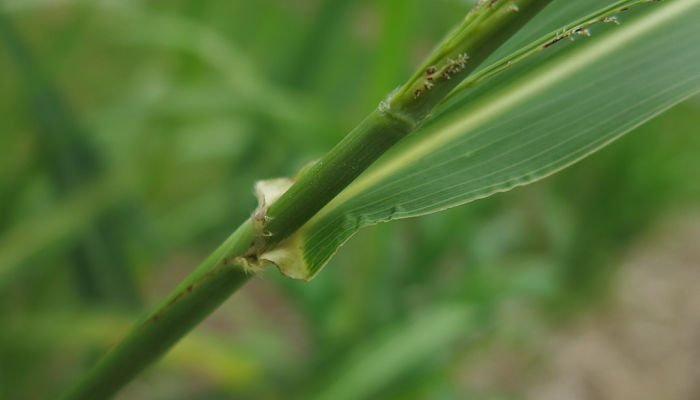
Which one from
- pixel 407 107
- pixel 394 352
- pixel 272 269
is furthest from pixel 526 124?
pixel 272 269

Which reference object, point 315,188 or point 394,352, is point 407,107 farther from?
point 394,352

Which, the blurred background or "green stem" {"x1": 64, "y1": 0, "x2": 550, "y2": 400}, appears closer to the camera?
"green stem" {"x1": 64, "y1": 0, "x2": 550, "y2": 400}

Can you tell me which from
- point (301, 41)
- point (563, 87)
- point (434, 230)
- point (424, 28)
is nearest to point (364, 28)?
point (424, 28)

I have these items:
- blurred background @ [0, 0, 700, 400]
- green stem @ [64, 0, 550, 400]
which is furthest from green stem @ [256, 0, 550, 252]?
blurred background @ [0, 0, 700, 400]

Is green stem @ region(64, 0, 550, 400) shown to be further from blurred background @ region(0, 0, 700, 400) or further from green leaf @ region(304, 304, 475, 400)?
green leaf @ region(304, 304, 475, 400)

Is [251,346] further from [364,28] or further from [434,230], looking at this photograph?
[364,28]
